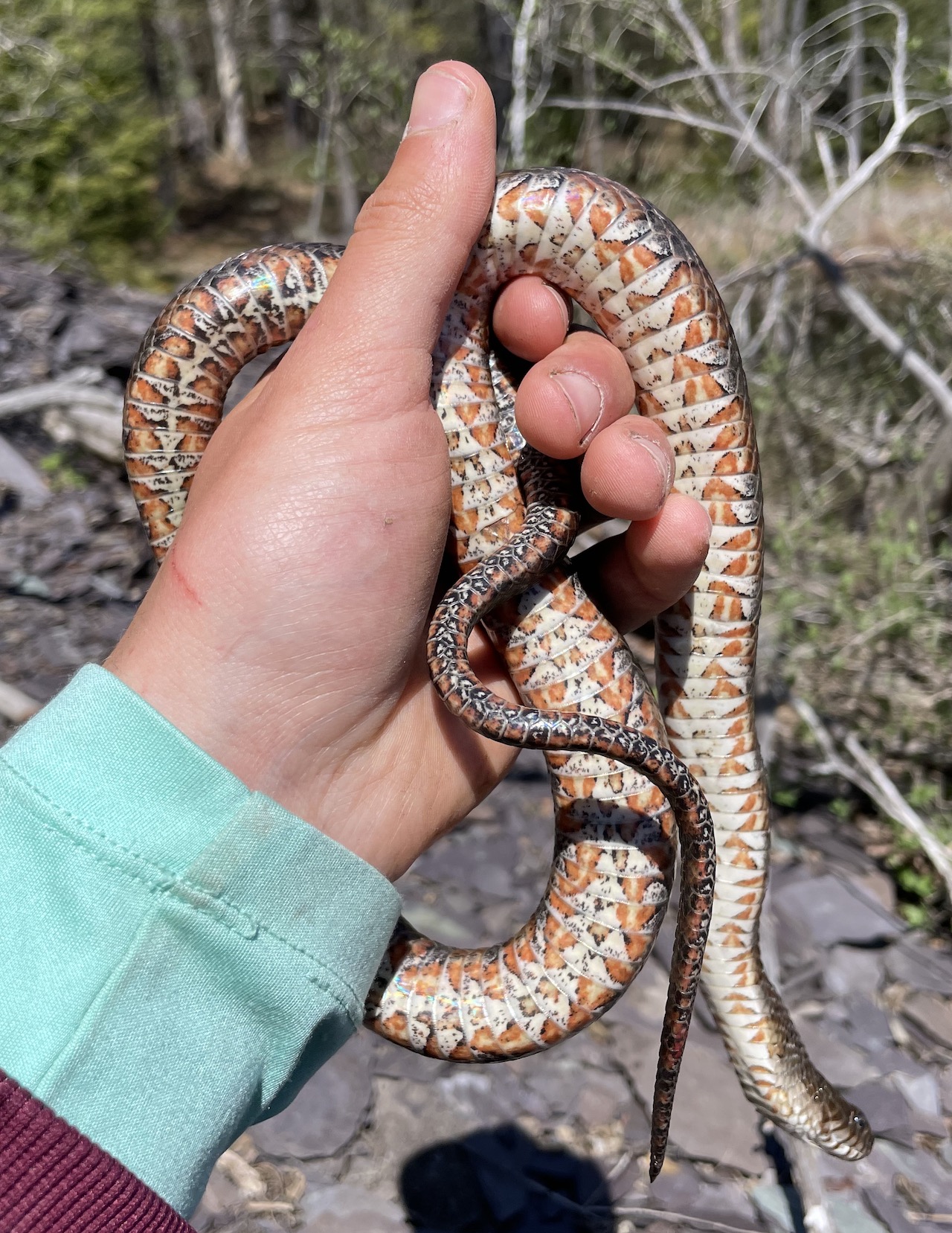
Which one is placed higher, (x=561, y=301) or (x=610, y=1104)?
(x=561, y=301)

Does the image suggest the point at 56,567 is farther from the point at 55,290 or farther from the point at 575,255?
the point at 575,255

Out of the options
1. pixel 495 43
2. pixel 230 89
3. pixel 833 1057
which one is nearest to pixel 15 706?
pixel 833 1057

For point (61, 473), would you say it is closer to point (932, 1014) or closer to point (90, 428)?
point (90, 428)

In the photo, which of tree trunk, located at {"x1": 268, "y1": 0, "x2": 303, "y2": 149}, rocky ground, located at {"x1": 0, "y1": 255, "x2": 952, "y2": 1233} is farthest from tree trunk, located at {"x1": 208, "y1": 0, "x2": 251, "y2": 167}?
rocky ground, located at {"x1": 0, "y1": 255, "x2": 952, "y2": 1233}

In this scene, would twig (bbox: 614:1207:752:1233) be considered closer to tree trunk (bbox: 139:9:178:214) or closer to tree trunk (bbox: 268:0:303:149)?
tree trunk (bbox: 268:0:303:149)

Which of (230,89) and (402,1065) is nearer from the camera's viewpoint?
(402,1065)
